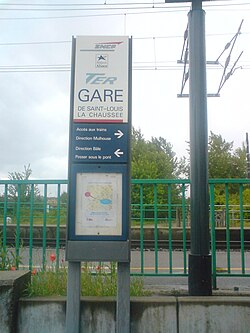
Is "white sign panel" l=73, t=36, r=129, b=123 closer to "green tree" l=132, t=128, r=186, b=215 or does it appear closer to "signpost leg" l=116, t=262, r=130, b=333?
"signpost leg" l=116, t=262, r=130, b=333

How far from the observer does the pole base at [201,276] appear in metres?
3.44

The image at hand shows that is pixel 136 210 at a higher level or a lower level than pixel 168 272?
higher

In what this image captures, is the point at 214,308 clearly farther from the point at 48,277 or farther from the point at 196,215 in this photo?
the point at 48,277

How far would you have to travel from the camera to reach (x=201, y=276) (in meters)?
3.44

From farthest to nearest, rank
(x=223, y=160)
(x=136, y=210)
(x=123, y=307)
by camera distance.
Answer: (x=223, y=160) < (x=136, y=210) < (x=123, y=307)

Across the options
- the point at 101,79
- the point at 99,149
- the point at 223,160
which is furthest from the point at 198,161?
the point at 223,160

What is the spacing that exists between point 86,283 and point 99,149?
1.38 m

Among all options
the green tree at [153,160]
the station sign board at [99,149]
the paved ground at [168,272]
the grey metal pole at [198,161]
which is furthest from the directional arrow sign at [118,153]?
the green tree at [153,160]

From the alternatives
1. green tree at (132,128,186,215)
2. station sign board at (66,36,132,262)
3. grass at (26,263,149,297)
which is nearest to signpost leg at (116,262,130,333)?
station sign board at (66,36,132,262)

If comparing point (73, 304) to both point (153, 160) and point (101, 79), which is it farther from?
point (153, 160)

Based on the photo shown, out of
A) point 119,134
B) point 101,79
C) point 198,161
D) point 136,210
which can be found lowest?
point 136,210

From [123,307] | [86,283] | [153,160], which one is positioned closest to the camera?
[123,307]

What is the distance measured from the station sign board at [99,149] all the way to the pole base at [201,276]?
783 millimetres

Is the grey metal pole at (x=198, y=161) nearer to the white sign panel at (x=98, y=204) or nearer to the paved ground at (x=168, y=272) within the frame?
the paved ground at (x=168, y=272)
